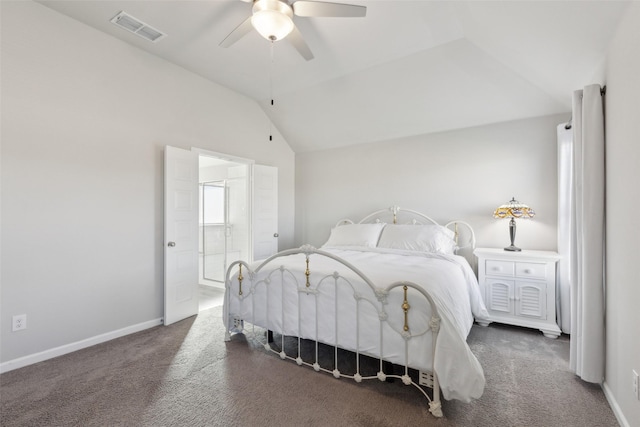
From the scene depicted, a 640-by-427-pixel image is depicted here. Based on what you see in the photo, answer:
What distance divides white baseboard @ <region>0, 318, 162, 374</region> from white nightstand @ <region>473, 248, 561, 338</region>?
3783 mm

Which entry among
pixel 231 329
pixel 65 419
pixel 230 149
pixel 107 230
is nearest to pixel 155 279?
pixel 107 230

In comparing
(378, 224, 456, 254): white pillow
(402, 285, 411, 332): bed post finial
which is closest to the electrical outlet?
(402, 285, 411, 332): bed post finial

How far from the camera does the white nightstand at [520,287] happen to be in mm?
2945

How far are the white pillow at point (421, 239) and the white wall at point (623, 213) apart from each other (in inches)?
61.1

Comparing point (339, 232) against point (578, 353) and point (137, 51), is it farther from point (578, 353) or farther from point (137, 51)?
point (137, 51)

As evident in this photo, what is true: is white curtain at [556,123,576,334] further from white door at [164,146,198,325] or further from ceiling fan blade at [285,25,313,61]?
white door at [164,146,198,325]

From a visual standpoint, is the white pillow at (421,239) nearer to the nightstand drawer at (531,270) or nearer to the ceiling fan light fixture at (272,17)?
the nightstand drawer at (531,270)

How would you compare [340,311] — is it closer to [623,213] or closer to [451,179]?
[623,213]

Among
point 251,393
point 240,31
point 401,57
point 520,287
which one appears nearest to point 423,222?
point 520,287

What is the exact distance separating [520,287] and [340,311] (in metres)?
2.22

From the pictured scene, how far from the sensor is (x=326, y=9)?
203cm

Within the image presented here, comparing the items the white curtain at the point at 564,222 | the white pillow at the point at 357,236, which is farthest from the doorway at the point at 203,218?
the white curtain at the point at 564,222

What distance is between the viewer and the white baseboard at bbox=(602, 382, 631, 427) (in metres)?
1.64

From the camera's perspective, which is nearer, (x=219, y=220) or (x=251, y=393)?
(x=251, y=393)
